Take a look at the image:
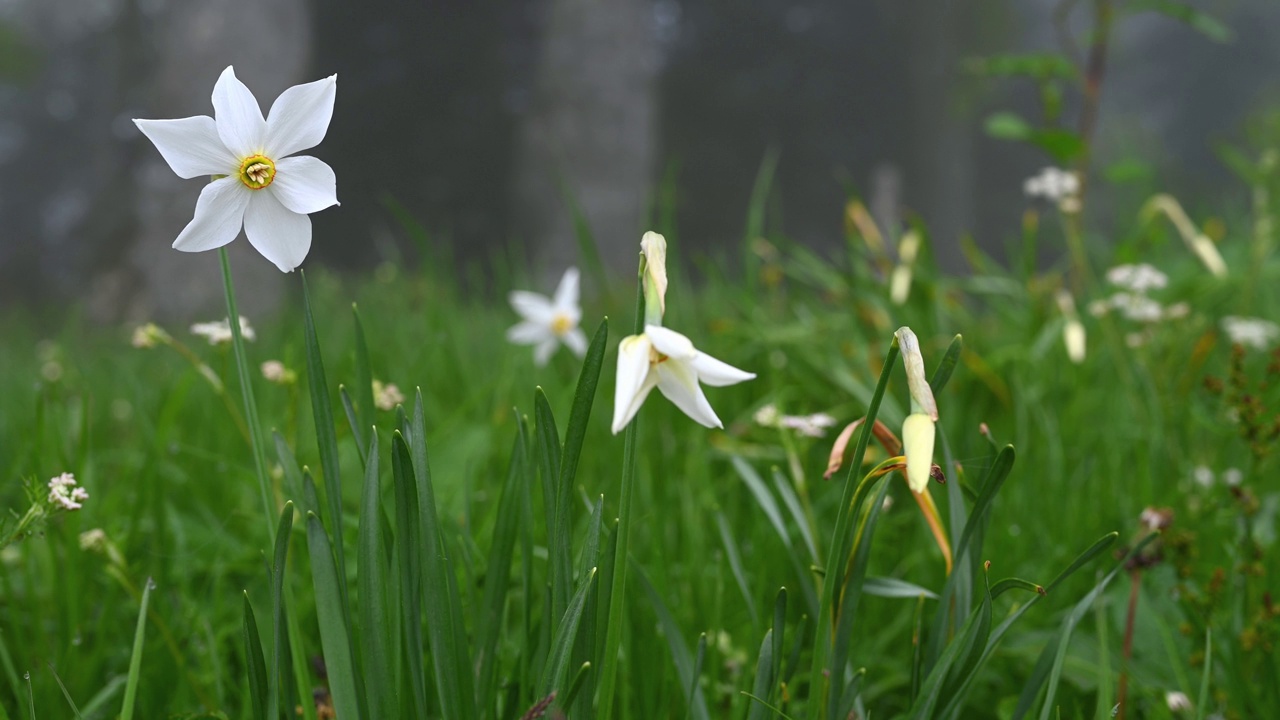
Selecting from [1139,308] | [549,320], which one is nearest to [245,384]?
[549,320]

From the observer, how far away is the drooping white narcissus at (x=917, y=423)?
511mm

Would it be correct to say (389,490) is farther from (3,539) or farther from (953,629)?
(953,629)

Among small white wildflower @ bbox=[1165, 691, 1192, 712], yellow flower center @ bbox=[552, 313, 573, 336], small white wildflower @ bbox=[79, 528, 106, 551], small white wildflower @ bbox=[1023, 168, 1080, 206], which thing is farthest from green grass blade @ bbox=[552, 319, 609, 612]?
small white wildflower @ bbox=[1023, 168, 1080, 206]

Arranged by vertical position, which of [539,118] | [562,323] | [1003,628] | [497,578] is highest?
[539,118]

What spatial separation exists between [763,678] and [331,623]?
12.2 inches

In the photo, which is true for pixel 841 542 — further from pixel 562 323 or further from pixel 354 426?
pixel 562 323

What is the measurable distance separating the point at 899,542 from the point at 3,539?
3.50ft

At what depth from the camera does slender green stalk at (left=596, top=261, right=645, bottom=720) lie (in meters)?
0.56

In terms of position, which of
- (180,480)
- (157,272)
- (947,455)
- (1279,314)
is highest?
(157,272)

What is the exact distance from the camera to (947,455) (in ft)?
2.49

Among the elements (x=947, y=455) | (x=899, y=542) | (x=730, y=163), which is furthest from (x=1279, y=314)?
(x=730, y=163)

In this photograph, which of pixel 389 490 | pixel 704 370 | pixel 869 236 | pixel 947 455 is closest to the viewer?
pixel 704 370

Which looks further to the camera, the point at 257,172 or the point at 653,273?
the point at 257,172

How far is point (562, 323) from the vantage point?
1562mm
